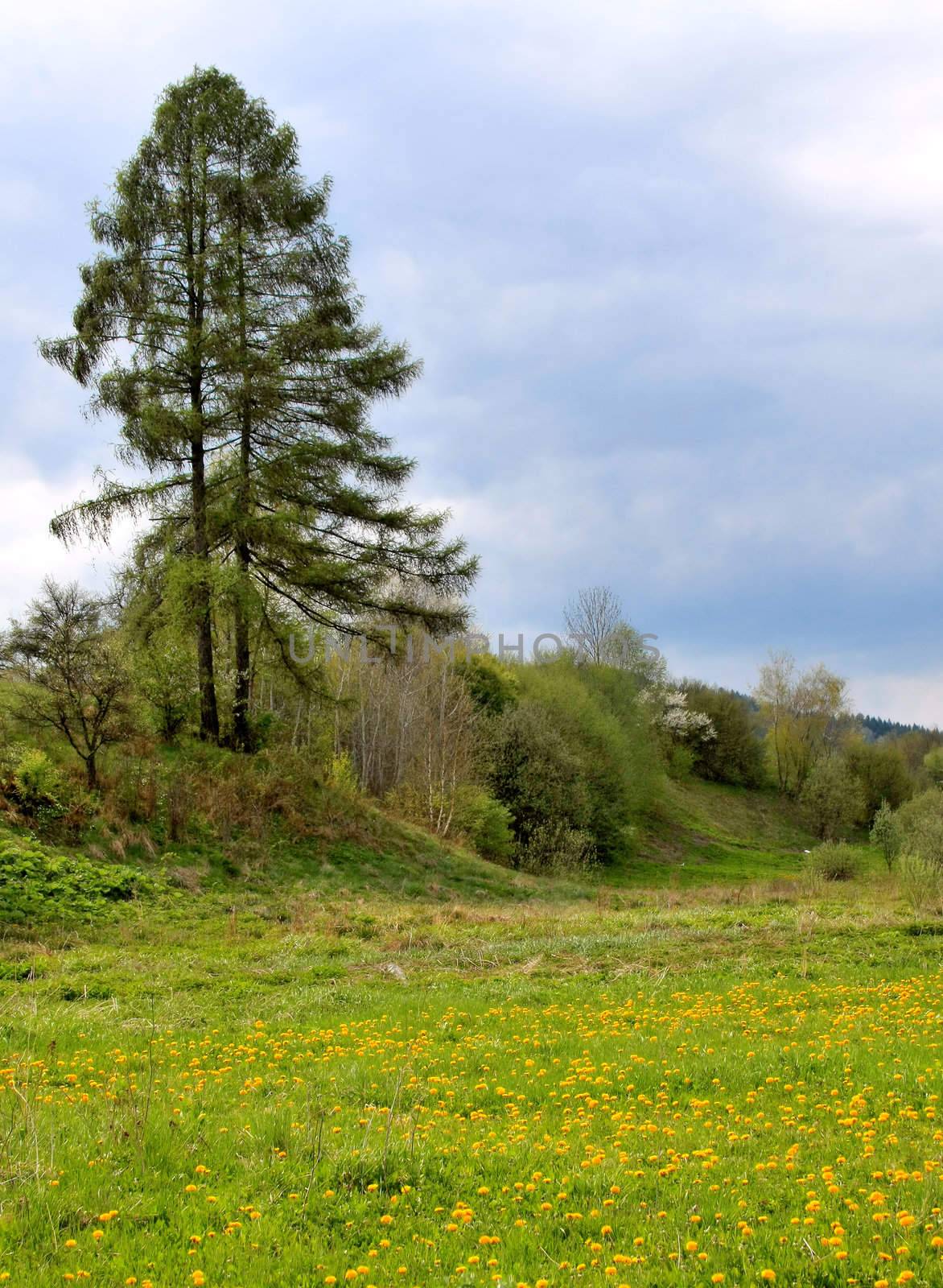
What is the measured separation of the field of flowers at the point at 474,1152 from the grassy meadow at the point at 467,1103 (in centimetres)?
2

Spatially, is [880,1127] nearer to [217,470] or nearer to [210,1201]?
[210,1201]

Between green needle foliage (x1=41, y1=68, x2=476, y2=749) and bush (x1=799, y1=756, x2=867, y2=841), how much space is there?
52.1m

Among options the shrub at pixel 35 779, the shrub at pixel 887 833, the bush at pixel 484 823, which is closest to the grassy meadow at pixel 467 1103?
the shrub at pixel 35 779

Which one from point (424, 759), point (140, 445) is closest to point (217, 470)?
point (140, 445)

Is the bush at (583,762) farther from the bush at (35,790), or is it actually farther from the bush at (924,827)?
the bush at (35,790)

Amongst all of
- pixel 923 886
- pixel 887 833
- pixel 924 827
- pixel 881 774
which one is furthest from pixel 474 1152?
pixel 881 774

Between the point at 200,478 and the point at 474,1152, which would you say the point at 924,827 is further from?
the point at 474,1152

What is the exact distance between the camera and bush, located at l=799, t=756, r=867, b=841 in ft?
222

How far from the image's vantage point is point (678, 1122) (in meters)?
5.86

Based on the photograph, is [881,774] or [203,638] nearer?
[203,638]

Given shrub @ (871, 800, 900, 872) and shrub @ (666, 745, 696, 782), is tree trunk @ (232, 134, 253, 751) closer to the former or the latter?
shrub @ (871, 800, 900, 872)

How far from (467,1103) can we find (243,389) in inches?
807

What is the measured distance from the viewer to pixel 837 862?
34.5 m

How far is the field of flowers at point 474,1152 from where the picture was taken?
3840mm
